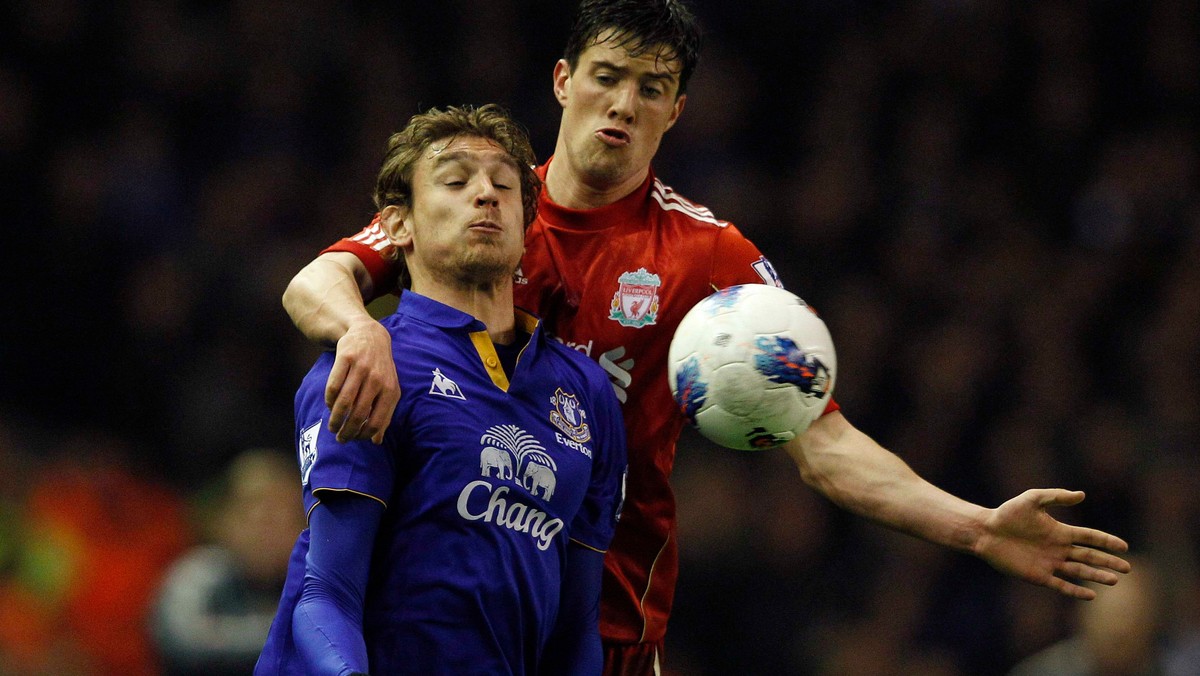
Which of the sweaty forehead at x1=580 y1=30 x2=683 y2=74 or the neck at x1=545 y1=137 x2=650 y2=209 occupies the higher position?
the sweaty forehead at x1=580 y1=30 x2=683 y2=74

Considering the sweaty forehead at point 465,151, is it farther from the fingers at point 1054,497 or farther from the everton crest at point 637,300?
the fingers at point 1054,497

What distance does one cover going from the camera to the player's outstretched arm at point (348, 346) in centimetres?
307

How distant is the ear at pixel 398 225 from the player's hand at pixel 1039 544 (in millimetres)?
1718

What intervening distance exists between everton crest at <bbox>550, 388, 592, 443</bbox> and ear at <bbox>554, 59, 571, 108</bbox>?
1101mm

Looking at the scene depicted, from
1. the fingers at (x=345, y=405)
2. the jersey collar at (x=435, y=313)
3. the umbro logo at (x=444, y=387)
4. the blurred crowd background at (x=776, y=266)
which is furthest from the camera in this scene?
the blurred crowd background at (x=776, y=266)

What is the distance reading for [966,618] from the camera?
25.8 feet

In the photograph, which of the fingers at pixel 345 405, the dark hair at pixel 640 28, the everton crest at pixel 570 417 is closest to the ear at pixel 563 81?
the dark hair at pixel 640 28

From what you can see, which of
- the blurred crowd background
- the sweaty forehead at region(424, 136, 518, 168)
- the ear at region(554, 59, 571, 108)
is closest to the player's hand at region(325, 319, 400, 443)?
the sweaty forehead at region(424, 136, 518, 168)

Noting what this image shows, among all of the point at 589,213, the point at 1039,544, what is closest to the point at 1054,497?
the point at 1039,544

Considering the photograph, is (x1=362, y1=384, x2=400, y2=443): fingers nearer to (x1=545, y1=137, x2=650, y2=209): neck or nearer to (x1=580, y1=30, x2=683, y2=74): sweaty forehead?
(x1=545, y1=137, x2=650, y2=209): neck

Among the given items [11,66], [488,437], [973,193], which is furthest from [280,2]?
[488,437]

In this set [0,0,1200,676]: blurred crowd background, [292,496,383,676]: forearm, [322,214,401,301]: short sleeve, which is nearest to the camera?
[292,496,383,676]: forearm

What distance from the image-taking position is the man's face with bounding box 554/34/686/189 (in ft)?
13.3

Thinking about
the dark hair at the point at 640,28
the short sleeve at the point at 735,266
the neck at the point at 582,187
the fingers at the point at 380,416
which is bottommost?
the fingers at the point at 380,416
